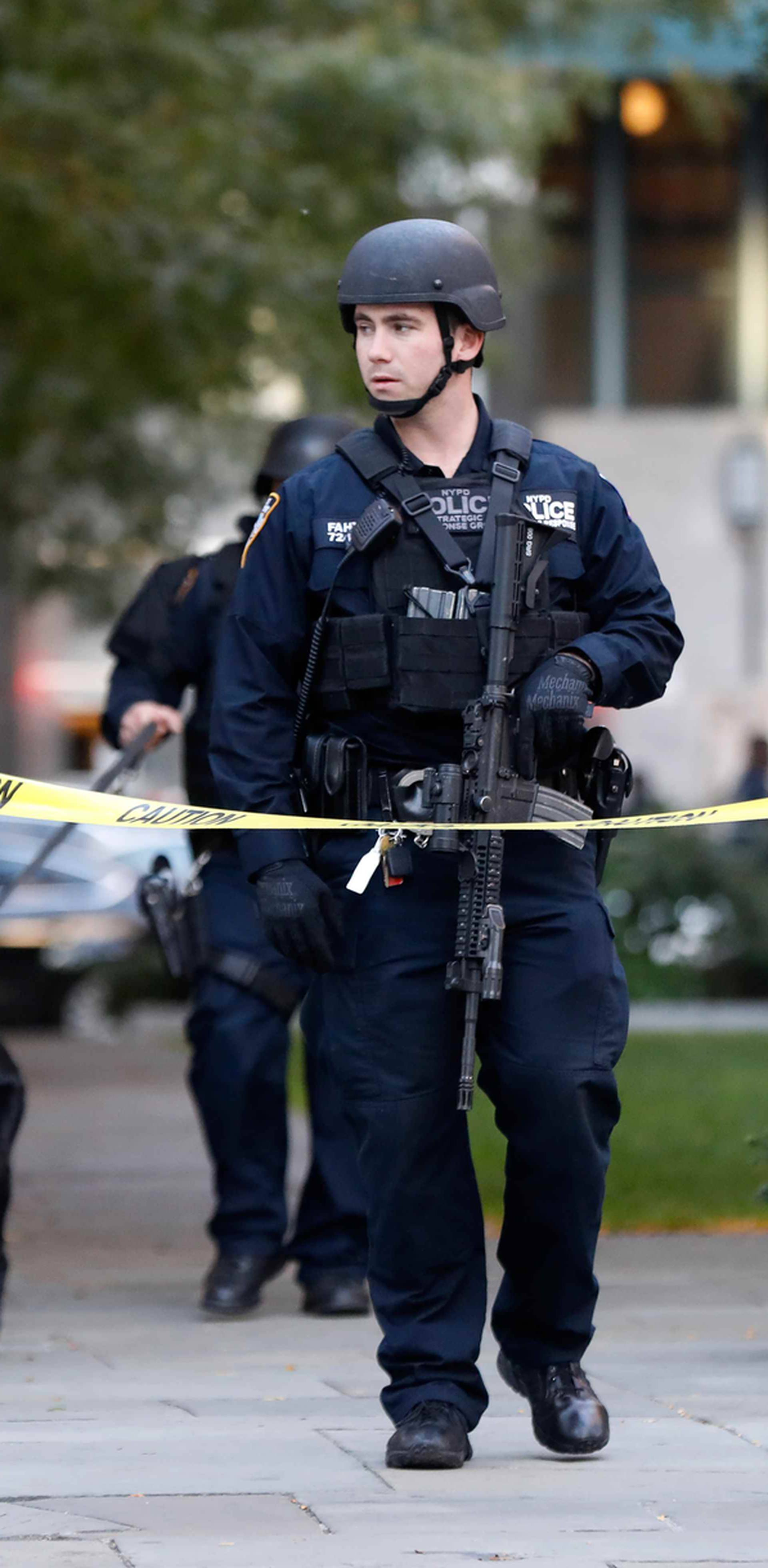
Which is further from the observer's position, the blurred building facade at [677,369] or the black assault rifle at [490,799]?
the blurred building facade at [677,369]

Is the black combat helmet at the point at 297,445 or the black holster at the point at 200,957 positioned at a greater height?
the black combat helmet at the point at 297,445

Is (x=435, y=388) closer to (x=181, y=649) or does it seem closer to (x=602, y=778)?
(x=602, y=778)

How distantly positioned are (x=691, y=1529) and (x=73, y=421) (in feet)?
40.6

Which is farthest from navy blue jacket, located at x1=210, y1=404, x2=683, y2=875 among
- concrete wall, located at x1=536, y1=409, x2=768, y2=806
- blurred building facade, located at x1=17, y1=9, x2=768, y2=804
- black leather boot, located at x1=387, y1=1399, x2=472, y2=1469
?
concrete wall, located at x1=536, y1=409, x2=768, y2=806

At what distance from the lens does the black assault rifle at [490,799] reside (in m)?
4.07

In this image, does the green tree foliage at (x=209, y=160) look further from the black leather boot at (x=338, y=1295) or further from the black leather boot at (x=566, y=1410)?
the black leather boot at (x=566, y=1410)

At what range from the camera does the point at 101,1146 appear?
977 centimetres

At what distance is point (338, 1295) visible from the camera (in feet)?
19.4

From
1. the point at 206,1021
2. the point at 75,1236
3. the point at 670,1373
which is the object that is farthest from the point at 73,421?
the point at 670,1373

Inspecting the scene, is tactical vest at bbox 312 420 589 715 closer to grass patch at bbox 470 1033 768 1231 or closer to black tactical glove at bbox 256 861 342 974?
black tactical glove at bbox 256 861 342 974

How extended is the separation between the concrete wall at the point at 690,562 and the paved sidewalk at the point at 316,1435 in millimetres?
18501

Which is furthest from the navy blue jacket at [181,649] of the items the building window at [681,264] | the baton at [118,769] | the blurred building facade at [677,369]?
the building window at [681,264]

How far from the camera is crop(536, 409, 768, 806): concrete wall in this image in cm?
2545

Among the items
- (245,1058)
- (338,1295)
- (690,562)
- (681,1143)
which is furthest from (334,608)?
(690,562)
